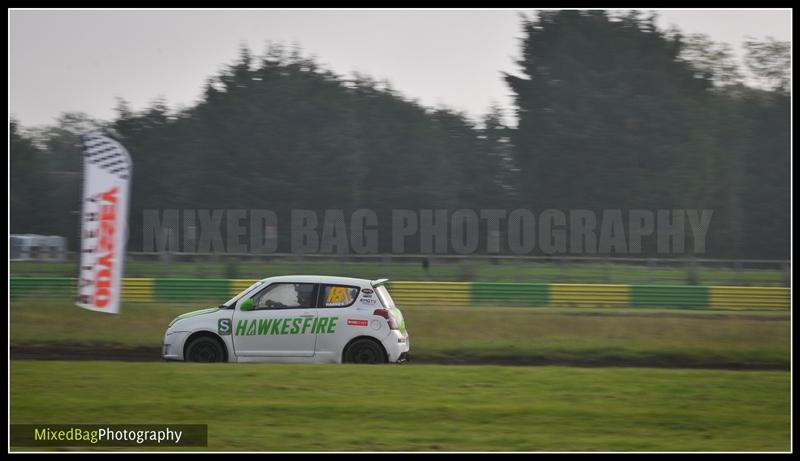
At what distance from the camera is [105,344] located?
52.9 feet

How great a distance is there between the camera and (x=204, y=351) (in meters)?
12.1

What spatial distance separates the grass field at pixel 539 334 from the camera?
52.3 feet

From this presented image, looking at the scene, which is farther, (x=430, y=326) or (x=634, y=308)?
(x=634, y=308)

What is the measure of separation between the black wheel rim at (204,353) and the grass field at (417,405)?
515mm

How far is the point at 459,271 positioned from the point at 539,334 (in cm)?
786

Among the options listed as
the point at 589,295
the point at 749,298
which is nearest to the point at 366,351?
the point at 589,295

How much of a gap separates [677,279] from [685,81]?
18.6 m

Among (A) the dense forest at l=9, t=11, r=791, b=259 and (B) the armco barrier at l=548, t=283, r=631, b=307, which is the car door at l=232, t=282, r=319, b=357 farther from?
(A) the dense forest at l=9, t=11, r=791, b=259

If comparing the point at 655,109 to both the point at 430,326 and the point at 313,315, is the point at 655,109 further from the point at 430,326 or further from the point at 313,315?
the point at 313,315

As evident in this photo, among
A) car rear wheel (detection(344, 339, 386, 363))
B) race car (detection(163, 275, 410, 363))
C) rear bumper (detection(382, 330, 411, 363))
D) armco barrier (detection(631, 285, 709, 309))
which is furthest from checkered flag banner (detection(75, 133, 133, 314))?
armco barrier (detection(631, 285, 709, 309))

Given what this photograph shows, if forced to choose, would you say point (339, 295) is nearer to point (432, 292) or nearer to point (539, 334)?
point (539, 334)

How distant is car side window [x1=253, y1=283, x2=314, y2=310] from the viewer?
12094 millimetres

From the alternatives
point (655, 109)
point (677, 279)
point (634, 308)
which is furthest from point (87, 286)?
point (655, 109)

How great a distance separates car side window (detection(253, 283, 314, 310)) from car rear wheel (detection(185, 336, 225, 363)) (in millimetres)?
796
